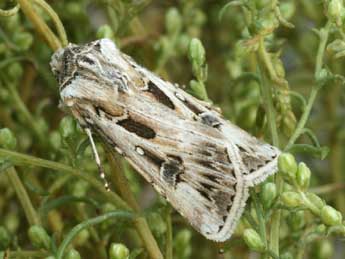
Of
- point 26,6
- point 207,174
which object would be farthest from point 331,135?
point 26,6

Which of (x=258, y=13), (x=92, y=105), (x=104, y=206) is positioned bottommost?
(x=104, y=206)

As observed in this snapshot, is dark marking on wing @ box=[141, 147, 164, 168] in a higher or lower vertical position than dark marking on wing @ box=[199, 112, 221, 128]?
lower

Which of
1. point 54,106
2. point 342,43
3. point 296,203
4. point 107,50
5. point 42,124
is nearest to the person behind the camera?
point 296,203

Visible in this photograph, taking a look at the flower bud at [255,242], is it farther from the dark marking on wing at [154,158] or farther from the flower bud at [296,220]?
the dark marking on wing at [154,158]

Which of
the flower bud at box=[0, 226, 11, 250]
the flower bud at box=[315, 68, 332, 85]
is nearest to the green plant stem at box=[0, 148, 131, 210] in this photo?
the flower bud at box=[0, 226, 11, 250]

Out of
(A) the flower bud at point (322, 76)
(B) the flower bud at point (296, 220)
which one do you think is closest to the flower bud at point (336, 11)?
(A) the flower bud at point (322, 76)

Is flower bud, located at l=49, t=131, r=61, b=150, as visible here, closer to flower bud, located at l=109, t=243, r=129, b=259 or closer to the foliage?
the foliage

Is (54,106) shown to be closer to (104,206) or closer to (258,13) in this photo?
(104,206)

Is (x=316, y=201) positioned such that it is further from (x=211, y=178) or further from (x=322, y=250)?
(x=322, y=250)
